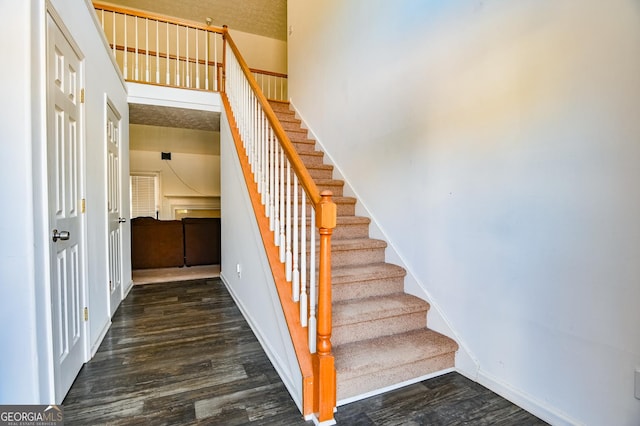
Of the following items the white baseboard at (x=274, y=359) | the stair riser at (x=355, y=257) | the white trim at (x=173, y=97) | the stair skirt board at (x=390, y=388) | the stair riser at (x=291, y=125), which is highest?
the white trim at (x=173, y=97)

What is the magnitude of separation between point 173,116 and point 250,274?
Result: 2.94 m

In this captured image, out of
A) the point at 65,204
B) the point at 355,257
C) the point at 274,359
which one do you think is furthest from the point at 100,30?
the point at 274,359

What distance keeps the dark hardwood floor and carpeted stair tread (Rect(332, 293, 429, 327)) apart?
0.44 metres

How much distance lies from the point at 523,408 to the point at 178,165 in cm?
668

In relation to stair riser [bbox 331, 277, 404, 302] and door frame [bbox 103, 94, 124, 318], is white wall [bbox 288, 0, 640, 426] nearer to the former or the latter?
stair riser [bbox 331, 277, 404, 302]

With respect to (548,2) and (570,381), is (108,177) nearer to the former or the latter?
(548,2)

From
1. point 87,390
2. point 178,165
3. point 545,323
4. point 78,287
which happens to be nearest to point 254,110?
point 78,287

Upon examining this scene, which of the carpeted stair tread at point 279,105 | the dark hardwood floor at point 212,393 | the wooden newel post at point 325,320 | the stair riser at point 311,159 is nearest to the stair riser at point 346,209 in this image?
the stair riser at point 311,159

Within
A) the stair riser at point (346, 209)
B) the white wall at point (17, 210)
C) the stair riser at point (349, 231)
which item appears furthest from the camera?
the stair riser at point (346, 209)

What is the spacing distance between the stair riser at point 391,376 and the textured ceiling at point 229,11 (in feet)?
21.6

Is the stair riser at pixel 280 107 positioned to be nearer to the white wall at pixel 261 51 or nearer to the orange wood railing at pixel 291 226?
the orange wood railing at pixel 291 226

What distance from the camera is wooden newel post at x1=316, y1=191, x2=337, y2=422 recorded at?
1.50m

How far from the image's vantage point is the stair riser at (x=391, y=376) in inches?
66.9

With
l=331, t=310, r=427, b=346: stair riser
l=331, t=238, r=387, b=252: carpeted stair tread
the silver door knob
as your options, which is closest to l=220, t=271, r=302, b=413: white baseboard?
l=331, t=310, r=427, b=346: stair riser
